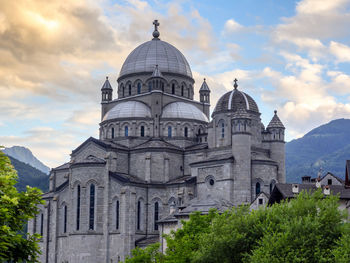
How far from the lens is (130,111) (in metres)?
89.8

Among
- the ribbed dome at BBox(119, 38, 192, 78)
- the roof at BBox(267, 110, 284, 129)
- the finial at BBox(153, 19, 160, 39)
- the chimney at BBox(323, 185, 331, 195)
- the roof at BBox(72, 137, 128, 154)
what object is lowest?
the chimney at BBox(323, 185, 331, 195)

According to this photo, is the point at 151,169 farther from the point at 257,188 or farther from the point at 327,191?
the point at 327,191

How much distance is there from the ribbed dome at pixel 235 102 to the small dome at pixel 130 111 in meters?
13.5

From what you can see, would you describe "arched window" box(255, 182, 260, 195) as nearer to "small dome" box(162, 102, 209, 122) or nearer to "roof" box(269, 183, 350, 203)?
"roof" box(269, 183, 350, 203)

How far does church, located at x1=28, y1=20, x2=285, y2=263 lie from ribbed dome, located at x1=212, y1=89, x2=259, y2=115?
5.5 inches

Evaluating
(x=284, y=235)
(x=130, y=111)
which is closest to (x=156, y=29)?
(x=130, y=111)

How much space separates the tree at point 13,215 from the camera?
72.5 ft

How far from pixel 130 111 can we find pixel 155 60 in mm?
11332

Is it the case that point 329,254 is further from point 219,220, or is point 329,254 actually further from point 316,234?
point 219,220

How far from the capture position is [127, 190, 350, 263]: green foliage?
3659 cm

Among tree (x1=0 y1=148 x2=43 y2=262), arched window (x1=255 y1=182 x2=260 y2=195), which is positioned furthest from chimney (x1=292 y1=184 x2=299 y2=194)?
tree (x1=0 y1=148 x2=43 y2=262)

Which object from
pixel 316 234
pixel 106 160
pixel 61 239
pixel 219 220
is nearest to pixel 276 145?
pixel 106 160

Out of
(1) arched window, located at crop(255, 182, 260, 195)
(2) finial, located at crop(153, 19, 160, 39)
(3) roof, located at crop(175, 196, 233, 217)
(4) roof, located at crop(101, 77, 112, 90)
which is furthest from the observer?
(2) finial, located at crop(153, 19, 160, 39)

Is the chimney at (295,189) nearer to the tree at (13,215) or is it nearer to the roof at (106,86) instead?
the tree at (13,215)
